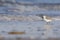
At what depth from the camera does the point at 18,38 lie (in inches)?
51.0

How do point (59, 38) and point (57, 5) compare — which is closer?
point (59, 38)

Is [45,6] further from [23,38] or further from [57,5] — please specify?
[23,38]

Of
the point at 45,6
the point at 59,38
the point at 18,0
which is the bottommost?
the point at 59,38

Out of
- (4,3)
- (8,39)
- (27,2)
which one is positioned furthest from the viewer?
(27,2)

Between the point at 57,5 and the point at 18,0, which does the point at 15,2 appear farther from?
the point at 57,5

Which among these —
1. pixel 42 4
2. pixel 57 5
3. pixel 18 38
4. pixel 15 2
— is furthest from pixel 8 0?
pixel 18 38

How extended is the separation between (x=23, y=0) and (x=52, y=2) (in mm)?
680

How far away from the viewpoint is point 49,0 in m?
4.55

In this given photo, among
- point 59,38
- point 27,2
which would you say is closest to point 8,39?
point 59,38

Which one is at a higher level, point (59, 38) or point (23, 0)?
point (23, 0)

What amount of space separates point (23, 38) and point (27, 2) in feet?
10.5

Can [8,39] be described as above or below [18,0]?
below

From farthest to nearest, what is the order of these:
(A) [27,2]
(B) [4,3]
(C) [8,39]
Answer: (A) [27,2] < (B) [4,3] < (C) [8,39]

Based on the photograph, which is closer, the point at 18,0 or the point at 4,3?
the point at 4,3
